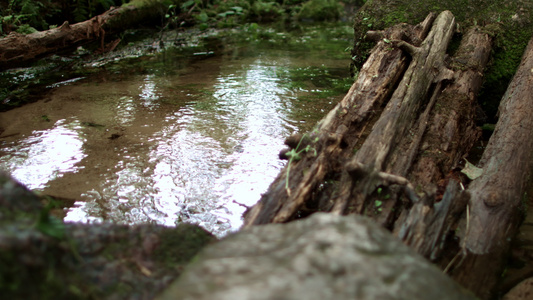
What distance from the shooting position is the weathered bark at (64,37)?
242 inches

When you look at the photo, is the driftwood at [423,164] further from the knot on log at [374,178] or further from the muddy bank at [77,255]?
the muddy bank at [77,255]

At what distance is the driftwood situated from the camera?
8.22ft

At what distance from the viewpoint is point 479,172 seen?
3084mm

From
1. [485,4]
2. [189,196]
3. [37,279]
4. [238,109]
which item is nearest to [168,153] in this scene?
[189,196]

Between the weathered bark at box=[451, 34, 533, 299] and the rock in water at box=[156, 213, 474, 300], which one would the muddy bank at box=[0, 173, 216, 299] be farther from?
the weathered bark at box=[451, 34, 533, 299]

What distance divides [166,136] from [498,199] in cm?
315

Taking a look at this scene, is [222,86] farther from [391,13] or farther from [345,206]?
[345,206]

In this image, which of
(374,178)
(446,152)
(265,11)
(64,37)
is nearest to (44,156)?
(374,178)

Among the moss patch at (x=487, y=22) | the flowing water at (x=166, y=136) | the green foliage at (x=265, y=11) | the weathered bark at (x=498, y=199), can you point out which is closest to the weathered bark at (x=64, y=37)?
the flowing water at (x=166, y=136)

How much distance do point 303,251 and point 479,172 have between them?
214 centimetres

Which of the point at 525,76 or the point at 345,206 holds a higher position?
the point at 525,76

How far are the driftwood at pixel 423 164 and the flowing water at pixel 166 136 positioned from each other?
27.9 inches

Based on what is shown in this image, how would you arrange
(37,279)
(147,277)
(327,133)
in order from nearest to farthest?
(37,279) → (147,277) → (327,133)

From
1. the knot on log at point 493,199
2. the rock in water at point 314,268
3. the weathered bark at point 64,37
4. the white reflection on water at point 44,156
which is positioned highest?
the rock in water at point 314,268
